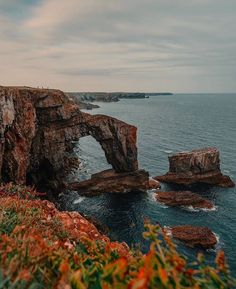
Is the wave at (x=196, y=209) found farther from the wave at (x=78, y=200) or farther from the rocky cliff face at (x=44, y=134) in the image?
the wave at (x=78, y=200)

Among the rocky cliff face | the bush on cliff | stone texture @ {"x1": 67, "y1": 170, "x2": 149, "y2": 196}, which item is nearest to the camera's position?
the bush on cliff

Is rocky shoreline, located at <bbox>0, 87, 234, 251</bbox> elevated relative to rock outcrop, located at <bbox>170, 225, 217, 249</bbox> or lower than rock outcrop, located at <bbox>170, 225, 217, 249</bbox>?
elevated

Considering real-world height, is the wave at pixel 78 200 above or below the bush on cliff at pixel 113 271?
below

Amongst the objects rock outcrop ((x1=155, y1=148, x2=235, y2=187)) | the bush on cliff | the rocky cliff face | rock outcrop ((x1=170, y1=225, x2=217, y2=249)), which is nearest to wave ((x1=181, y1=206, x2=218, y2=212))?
rock outcrop ((x1=170, y1=225, x2=217, y2=249))

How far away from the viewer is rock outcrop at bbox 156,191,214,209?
59.4 meters

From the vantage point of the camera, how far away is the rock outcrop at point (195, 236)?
45.7 m

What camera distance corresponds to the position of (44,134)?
6159cm

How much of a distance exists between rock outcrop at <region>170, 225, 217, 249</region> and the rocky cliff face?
22003 millimetres

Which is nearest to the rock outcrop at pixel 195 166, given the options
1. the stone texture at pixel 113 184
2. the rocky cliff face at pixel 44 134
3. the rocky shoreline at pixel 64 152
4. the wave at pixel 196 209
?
the rocky shoreline at pixel 64 152

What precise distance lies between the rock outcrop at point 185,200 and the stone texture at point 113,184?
6.32 m

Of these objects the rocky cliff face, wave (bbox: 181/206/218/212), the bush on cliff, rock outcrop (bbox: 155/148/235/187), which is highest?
the bush on cliff

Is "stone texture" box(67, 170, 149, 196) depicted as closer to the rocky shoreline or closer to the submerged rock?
the rocky shoreline

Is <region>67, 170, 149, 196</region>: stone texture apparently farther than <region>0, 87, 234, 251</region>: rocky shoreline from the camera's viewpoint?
Yes

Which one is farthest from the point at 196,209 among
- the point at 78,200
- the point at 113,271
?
the point at 113,271
